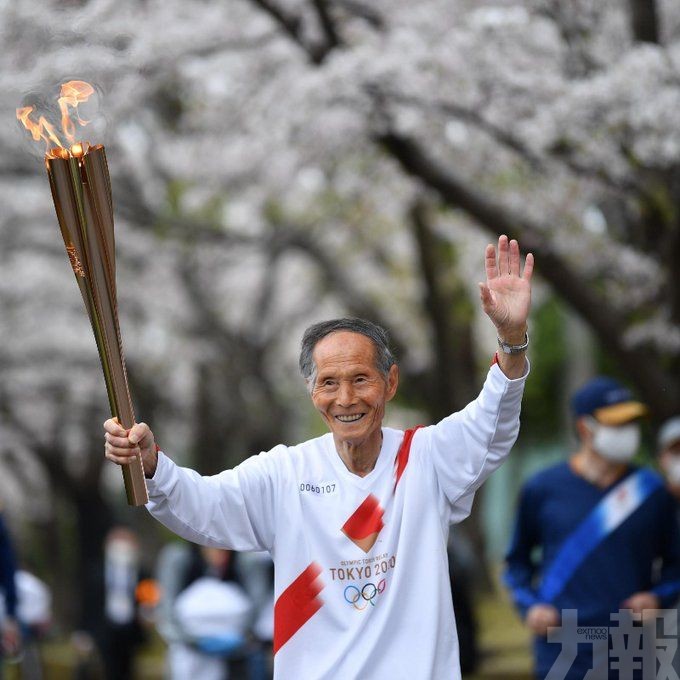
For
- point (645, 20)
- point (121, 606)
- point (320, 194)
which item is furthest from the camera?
point (320, 194)

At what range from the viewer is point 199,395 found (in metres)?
19.7

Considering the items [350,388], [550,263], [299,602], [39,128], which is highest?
[550,263]

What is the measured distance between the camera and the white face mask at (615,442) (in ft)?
18.3

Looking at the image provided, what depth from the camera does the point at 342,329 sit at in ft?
12.4

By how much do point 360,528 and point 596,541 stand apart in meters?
2.03

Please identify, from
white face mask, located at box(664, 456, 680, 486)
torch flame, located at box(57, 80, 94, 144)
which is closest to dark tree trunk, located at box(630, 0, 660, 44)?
white face mask, located at box(664, 456, 680, 486)

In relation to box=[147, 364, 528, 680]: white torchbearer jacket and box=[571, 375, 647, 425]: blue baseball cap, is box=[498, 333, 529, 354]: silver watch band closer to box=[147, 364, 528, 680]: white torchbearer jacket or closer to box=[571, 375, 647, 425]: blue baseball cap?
box=[147, 364, 528, 680]: white torchbearer jacket

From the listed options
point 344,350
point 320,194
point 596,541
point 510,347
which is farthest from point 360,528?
point 320,194

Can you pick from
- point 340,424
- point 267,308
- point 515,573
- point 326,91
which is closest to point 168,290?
point 267,308

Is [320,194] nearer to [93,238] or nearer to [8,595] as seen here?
[8,595]

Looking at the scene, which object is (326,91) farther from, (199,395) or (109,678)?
(199,395)

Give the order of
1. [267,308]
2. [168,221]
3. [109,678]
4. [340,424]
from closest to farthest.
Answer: [340,424], [109,678], [168,221], [267,308]

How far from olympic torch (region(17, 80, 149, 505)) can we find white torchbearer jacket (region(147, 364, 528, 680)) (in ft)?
0.68

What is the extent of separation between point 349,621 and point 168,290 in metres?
13.2
